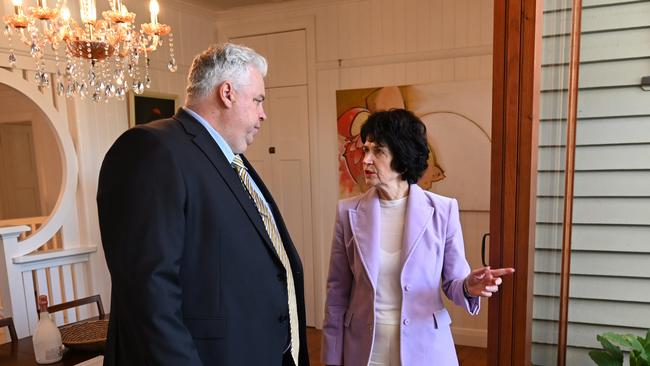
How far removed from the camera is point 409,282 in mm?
1501

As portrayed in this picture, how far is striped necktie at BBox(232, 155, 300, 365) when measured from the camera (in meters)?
1.36

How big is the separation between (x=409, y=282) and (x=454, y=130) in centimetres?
234

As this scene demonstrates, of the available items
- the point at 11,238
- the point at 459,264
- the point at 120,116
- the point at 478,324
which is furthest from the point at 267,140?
the point at 459,264

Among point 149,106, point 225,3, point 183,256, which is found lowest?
point 183,256

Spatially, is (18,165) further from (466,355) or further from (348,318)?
(348,318)

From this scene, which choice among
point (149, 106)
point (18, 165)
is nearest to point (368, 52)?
point (149, 106)

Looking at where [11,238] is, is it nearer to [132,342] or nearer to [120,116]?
[120,116]

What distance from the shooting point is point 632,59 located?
5.25 feet

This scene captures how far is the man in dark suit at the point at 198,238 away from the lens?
996mm

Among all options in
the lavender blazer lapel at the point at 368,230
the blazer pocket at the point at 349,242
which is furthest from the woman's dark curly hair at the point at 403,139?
the blazer pocket at the point at 349,242

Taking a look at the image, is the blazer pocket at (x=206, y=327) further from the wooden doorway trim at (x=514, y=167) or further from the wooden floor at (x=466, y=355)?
the wooden floor at (x=466, y=355)

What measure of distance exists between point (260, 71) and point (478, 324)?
10.2 ft

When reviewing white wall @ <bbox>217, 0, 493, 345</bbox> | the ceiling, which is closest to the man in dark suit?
white wall @ <bbox>217, 0, 493, 345</bbox>

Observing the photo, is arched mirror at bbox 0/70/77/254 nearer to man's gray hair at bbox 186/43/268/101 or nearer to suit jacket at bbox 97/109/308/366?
man's gray hair at bbox 186/43/268/101
